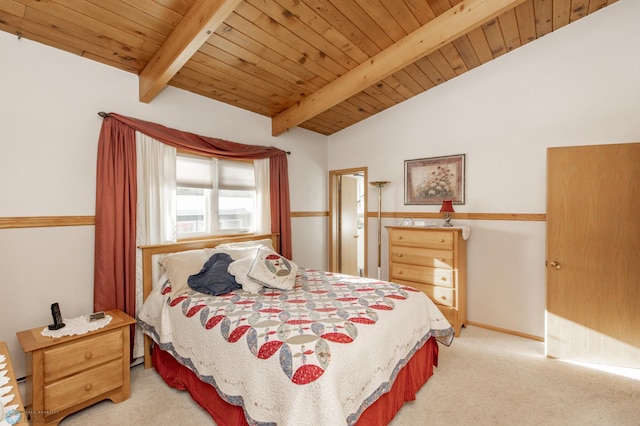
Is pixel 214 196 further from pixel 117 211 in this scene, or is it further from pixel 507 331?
pixel 507 331

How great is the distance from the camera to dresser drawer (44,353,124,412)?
1881 millimetres

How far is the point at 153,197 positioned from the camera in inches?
110

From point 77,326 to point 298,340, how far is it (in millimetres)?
1639

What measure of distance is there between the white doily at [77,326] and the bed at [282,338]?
39 cm

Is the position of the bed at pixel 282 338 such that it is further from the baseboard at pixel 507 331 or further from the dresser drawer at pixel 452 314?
the baseboard at pixel 507 331

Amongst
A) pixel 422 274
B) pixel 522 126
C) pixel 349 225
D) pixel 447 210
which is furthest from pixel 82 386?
pixel 522 126

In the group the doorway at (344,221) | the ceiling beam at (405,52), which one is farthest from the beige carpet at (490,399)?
the ceiling beam at (405,52)

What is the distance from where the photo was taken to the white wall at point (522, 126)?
279 centimetres

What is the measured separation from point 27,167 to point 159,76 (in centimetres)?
116

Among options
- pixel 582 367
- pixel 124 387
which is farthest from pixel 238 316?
pixel 582 367

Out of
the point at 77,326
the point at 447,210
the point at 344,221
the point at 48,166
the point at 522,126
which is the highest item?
the point at 522,126

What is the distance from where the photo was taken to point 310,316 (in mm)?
1957

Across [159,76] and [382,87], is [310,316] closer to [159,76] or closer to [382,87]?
[159,76]

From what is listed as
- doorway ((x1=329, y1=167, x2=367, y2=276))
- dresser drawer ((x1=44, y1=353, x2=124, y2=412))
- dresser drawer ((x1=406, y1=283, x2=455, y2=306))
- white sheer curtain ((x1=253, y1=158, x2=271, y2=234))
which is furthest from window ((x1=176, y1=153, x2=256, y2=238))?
dresser drawer ((x1=406, y1=283, x2=455, y2=306))
